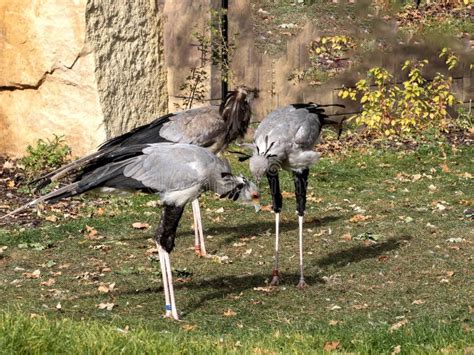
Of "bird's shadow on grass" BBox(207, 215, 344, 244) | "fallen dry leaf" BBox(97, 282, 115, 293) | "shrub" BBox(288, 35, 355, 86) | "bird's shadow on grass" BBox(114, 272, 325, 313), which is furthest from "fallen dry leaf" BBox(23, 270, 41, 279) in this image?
"shrub" BBox(288, 35, 355, 86)

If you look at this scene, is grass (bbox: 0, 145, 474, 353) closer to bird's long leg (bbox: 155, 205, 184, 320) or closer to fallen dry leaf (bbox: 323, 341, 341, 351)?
fallen dry leaf (bbox: 323, 341, 341, 351)

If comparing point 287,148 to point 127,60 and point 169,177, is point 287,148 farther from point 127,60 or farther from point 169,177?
point 127,60

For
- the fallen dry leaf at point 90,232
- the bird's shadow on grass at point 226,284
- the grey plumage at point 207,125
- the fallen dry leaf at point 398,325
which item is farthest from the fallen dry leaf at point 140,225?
the fallen dry leaf at point 398,325

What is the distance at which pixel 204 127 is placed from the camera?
9.62m

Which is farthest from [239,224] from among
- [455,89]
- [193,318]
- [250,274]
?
[455,89]

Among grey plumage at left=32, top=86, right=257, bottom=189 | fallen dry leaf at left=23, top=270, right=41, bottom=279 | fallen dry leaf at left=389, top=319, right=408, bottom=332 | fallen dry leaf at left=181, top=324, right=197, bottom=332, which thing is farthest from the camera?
grey plumage at left=32, top=86, right=257, bottom=189

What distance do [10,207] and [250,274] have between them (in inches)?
139

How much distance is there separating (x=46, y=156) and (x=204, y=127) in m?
3.60

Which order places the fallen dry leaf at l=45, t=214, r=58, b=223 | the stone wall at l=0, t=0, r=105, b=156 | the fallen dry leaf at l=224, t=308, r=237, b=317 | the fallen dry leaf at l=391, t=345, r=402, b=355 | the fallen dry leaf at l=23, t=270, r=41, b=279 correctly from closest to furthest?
the fallen dry leaf at l=391, t=345, r=402, b=355 → the fallen dry leaf at l=224, t=308, r=237, b=317 → the fallen dry leaf at l=23, t=270, r=41, b=279 → the fallen dry leaf at l=45, t=214, r=58, b=223 → the stone wall at l=0, t=0, r=105, b=156

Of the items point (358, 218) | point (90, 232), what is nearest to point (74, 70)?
point (90, 232)

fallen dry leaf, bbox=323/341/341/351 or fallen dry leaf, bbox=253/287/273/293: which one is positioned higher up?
fallen dry leaf, bbox=323/341/341/351

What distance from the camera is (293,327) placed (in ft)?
23.5

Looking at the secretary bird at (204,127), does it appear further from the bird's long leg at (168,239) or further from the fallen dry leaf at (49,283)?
the bird's long leg at (168,239)

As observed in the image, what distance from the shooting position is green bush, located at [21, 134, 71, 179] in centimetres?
1249
